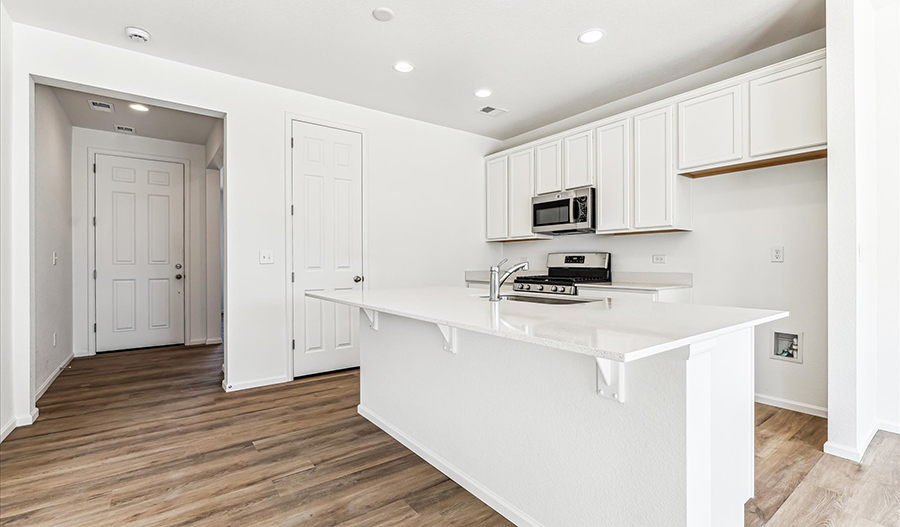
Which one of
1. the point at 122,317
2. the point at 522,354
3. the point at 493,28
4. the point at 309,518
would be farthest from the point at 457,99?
the point at 122,317

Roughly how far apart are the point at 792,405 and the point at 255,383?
3.93 metres

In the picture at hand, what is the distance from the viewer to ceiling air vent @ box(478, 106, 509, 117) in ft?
13.6

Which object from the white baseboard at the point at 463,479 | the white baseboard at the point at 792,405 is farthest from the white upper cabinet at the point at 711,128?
the white baseboard at the point at 463,479

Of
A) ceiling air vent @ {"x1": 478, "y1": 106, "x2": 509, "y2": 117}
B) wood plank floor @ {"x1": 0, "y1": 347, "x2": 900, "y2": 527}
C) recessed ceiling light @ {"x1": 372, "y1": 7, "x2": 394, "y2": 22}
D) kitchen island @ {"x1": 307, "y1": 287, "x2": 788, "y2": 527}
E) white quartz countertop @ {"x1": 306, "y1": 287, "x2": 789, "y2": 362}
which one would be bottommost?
wood plank floor @ {"x1": 0, "y1": 347, "x2": 900, "y2": 527}

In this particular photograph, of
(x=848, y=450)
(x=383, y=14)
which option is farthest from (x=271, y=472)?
(x=848, y=450)

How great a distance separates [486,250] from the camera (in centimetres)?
509

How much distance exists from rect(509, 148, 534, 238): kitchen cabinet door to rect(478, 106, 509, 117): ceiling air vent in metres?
0.48

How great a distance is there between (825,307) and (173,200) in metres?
6.44

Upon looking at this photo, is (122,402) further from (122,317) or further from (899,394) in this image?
(899,394)

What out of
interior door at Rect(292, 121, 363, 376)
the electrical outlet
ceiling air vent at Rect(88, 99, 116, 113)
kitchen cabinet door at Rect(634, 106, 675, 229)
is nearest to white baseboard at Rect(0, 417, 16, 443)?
interior door at Rect(292, 121, 363, 376)

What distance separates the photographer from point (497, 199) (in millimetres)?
4887

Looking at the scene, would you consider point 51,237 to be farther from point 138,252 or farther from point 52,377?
point 138,252

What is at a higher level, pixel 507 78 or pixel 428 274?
pixel 507 78

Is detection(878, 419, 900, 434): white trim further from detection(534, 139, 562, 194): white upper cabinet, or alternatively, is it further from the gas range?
detection(534, 139, 562, 194): white upper cabinet
